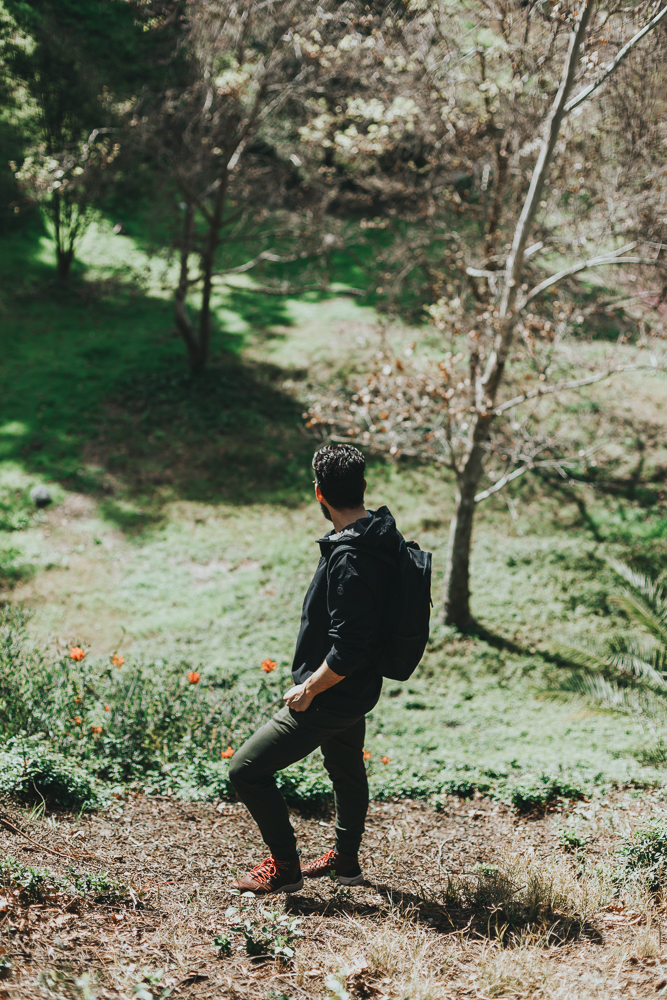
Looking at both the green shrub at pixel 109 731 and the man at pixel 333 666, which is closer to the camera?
the man at pixel 333 666

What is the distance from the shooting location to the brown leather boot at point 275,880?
296 centimetres

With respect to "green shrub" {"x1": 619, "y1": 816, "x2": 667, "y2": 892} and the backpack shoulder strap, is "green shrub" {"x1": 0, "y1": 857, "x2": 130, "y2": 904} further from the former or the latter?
"green shrub" {"x1": 619, "y1": 816, "x2": 667, "y2": 892}

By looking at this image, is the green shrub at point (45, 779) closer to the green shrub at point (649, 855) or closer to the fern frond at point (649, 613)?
the green shrub at point (649, 855)

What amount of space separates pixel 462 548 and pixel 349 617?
518 cm

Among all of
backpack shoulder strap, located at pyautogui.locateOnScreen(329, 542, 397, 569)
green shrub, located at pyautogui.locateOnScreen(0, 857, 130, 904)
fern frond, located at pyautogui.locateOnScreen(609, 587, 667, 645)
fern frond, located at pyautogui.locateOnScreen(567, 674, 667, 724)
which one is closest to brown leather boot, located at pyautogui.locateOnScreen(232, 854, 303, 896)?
green shrub, located at pyautogui.locateOnScreen(0, 857, 130, 904)

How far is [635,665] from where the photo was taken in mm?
5531

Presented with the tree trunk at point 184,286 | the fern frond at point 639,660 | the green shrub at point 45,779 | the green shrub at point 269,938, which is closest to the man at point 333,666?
the green shrub at point 269,938

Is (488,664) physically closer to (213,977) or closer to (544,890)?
(544,890)

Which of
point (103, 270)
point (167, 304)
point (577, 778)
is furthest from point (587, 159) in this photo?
point (103, 270)

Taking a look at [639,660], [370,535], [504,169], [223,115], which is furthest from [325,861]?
[223,115]

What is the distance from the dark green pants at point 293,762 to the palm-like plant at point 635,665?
2681mm

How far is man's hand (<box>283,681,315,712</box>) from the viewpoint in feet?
8.66

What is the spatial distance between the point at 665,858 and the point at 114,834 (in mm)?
2706

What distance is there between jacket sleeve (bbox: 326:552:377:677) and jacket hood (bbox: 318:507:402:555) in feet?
0.21
